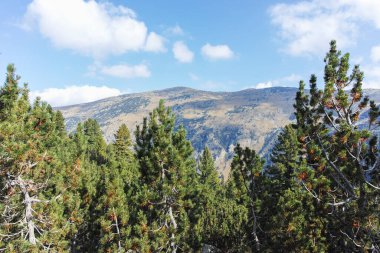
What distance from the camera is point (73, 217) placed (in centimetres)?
2294

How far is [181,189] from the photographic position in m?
23.2

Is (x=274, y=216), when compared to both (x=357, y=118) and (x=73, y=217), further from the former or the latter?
(x=73, y=217)

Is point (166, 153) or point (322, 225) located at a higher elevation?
point (166, 153)

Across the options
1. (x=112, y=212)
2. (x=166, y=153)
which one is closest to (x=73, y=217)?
(x=112, y=212)

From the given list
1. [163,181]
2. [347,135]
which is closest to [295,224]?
[163,181]

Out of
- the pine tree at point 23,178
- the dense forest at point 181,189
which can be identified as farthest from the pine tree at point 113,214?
the pine tree at point 23,178

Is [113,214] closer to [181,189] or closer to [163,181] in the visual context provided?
[163,181]

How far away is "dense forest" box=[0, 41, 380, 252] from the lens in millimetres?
14250

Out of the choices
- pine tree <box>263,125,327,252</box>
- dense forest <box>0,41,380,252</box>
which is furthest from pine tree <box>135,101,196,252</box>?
pine tree <box>263,125,327,252</box>

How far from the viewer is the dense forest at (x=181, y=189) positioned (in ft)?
46.8

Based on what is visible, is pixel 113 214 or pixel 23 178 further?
pixel 113 214

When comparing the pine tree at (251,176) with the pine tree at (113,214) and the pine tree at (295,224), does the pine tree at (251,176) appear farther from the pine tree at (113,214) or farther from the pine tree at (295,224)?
the pine tree at (113,214)

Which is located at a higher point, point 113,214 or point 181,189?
point 181,189

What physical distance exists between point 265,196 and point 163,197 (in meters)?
8.95
